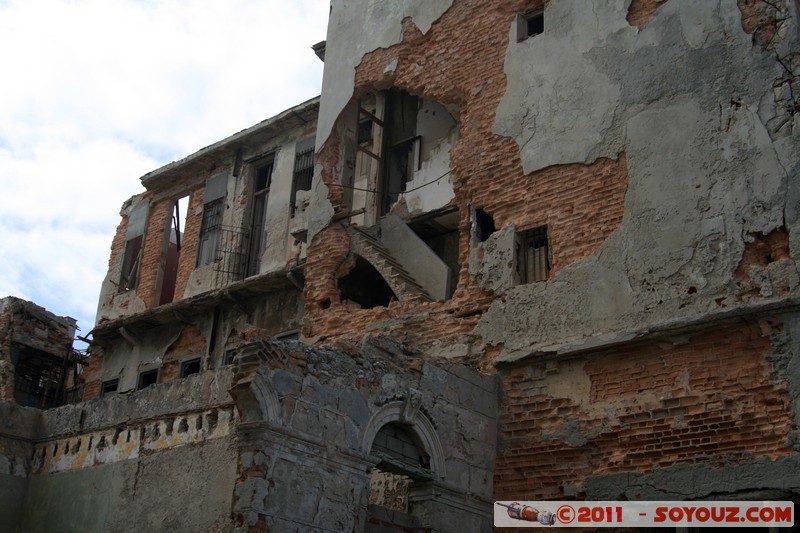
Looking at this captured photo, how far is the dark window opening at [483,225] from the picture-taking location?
11.9m

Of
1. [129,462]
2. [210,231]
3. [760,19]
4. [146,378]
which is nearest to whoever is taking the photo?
[129,462]

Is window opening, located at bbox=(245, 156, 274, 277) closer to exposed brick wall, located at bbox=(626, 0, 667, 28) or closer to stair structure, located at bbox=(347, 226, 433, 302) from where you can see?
stair structure, located at bbox=(347, 226, 433, 302)

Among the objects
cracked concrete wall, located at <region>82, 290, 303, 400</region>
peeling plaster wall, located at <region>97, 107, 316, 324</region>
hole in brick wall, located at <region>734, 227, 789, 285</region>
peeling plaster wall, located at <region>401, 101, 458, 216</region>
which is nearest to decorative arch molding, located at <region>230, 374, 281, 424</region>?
hole in brick wall, located at <region>734, 227, 789, 285</region>

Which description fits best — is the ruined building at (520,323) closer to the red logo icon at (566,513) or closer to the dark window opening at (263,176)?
the red logo icon at (566,513)

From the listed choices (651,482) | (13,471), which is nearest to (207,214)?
(13,471)

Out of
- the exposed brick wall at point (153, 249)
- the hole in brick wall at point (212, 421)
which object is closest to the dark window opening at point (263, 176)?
the exposed brick wall at point (153, 249)

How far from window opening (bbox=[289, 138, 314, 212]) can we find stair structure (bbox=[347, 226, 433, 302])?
289 centimetres

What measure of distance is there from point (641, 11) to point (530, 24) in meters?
1.85

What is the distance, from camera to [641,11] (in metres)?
11.3

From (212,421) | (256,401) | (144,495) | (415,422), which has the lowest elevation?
(144,495)

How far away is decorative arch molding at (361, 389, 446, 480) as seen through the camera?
909 centimetres

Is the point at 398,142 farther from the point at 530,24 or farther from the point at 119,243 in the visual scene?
the point at 119,243

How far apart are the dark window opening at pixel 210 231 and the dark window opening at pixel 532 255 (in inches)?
292

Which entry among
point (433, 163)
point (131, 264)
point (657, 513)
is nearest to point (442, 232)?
point (433, 163)
